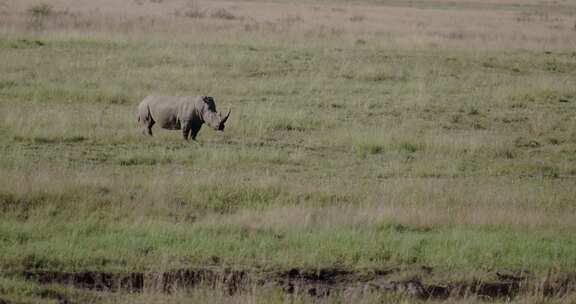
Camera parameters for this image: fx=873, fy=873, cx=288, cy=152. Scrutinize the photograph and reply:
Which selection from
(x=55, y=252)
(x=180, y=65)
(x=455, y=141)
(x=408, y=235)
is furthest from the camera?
(x=180, y=65)

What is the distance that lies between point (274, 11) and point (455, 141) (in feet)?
93.6

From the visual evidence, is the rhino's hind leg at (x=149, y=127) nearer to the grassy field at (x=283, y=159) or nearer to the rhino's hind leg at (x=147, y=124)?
the rhino's hind leg at (x=147, y=124)

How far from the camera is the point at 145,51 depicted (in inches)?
923

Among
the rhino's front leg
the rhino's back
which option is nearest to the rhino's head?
the rhino's front leg

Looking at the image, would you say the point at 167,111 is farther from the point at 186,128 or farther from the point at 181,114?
the point at 186,128

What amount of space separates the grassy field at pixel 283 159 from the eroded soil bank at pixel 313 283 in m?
0.11

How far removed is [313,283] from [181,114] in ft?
24.2

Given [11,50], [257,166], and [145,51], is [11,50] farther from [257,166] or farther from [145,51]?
[257,166]

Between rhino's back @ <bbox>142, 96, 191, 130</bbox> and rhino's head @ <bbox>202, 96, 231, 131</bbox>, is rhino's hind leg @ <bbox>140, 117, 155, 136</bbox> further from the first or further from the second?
rhino's head @ <bbox>202, 96, 231, 131</bbox>

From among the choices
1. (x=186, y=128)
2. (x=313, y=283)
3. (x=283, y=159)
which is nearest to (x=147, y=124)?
(x=186, y=128)

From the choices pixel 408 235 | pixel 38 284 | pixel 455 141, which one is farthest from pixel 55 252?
pixel 455 141

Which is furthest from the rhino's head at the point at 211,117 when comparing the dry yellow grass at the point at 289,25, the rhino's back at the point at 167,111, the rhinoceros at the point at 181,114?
the dry yellow grass at the point at 289,25

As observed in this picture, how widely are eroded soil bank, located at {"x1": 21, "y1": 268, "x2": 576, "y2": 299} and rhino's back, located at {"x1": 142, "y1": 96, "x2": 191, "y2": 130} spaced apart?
7.28 metres

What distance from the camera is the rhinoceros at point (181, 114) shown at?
565 inches
